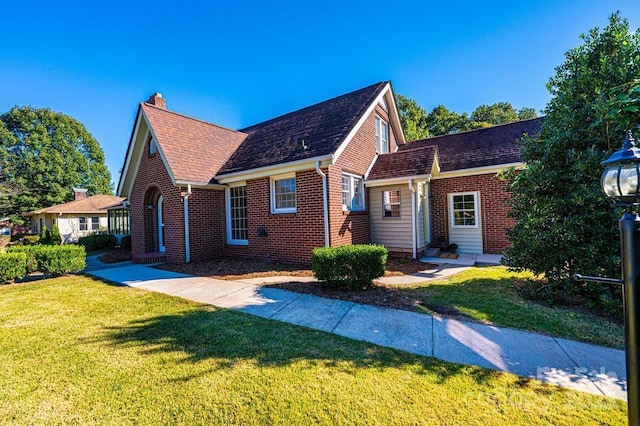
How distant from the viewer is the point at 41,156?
3541 centimetres

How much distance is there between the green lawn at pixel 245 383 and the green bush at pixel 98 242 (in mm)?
17143

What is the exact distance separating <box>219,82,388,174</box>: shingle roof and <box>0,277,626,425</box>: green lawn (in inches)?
259

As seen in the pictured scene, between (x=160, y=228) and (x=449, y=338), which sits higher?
(x=160, y=228)

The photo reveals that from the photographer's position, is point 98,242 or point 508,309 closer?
point 508,309

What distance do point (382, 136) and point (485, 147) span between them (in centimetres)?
483

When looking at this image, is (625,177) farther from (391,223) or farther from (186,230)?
(186,230)

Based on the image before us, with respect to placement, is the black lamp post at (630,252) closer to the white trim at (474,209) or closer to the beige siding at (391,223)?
the beige siding at (391,223)

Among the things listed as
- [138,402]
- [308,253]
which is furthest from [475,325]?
[308,253]

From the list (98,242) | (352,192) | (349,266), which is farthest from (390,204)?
(98,242)

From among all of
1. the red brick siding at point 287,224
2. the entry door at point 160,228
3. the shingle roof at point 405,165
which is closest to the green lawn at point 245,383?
the red brick siding at point 287,224

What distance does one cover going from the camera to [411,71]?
15703 mm

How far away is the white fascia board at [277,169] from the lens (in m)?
8.96

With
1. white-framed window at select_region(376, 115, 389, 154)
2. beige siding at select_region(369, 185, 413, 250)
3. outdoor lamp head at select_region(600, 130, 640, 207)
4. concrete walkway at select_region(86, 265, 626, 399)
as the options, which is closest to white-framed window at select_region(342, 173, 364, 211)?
beige siding at select_region(369, 185, 413, 250)

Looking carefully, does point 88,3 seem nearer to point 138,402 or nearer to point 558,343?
point 138,402
